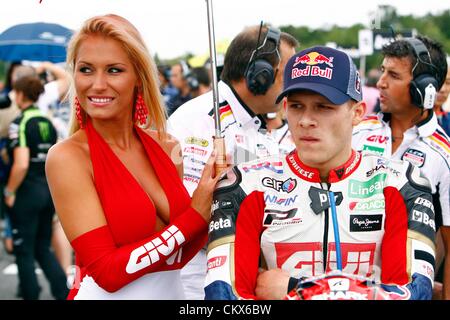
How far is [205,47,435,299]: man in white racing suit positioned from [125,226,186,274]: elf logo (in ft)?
0.82

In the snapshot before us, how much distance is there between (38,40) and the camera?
6.14 m

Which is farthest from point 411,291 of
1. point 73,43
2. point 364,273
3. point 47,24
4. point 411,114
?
point 47,24

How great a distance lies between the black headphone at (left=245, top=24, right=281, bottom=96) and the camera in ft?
13.4

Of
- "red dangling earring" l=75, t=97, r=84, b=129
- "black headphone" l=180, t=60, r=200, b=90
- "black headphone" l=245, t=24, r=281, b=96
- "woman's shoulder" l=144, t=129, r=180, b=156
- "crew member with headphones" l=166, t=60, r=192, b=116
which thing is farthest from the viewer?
"crew member with headphones" l=166, t=60, r=192, b=116

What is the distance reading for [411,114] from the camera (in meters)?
4.45

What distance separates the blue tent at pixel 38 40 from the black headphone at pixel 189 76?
4.08m

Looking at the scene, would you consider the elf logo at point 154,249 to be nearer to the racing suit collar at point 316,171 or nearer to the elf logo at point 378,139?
the racing suit collar at point 316,171

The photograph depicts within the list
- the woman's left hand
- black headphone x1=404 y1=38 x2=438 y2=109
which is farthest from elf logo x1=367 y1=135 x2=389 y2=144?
the woman's left hand

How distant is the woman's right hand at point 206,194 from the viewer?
2896 millimetres

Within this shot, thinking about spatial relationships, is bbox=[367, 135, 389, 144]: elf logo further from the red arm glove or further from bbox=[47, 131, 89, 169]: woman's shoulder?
bbox=[47, 131, 89, 169]: woman's shoulder

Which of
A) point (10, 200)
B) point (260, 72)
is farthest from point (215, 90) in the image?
point (10, 200)

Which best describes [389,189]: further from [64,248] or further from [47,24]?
[64,248]

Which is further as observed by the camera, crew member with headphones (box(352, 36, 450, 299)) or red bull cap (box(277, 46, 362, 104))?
crew member with headphones (box(352, 36, 450, 299))
